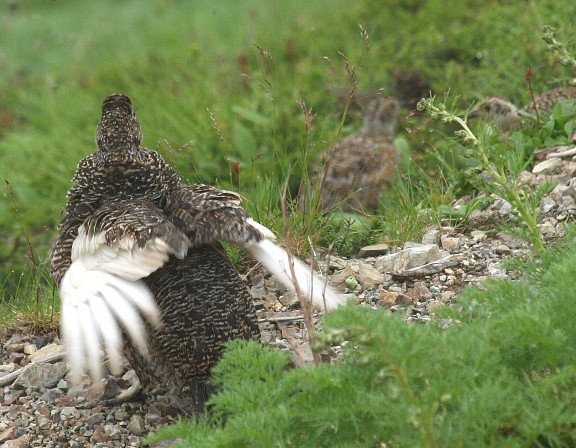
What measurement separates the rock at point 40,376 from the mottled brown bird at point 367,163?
87.9 inches

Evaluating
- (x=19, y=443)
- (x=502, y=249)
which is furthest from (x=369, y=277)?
(x=19, y=443)

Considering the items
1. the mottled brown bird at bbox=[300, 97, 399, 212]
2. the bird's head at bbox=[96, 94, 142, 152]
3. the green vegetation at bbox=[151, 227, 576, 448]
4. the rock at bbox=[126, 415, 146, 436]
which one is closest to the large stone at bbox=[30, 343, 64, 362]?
the rock at bbox=[126, 415, 146, 436]

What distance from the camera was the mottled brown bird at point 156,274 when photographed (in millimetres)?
4547

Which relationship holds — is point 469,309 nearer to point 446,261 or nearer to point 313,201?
point 446,261

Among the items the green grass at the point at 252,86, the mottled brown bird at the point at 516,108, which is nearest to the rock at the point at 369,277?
the green grass at the point at 252,86

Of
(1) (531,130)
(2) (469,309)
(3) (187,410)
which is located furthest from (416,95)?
(2) (469,309)

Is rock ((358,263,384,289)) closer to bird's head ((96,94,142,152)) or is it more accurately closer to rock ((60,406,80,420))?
bird's head ((96,94,142,152))

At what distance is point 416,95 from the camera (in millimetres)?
9406

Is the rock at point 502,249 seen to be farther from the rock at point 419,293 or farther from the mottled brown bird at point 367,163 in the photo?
the mottled brown bird at point 367,163

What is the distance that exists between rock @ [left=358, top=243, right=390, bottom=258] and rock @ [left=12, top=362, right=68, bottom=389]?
1.80 meters

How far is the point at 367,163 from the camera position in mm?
7148

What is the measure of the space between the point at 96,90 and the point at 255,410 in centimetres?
797

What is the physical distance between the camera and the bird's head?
5531 millimetres

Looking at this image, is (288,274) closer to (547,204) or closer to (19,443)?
(19,443)
